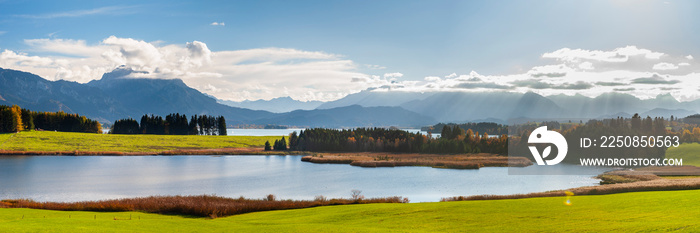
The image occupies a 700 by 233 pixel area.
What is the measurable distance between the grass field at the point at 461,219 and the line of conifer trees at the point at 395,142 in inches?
3896

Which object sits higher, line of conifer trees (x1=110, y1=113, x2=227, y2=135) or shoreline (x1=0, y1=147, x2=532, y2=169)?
line of conifer trees (x1=110, y1=113, x2=227, y2=135)

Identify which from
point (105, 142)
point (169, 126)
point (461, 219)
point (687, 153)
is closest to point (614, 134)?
point (687, 153)

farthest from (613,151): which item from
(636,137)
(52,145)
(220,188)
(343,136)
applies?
(52,145)

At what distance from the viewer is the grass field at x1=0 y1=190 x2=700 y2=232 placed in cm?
1919

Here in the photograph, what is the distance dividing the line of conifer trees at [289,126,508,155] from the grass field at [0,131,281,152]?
25246 millimetres

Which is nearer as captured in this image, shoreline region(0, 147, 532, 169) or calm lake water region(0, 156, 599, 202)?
calm lake water region(0, 156, 599, 202)

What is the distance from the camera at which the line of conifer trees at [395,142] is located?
415ft

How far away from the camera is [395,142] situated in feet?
448

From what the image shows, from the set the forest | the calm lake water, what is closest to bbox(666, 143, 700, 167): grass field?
the forest

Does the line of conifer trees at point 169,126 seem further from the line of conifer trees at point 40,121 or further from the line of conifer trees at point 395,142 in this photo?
the line of conifer trees at point 395,142

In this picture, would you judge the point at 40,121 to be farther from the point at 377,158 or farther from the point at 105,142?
the point at 377,158

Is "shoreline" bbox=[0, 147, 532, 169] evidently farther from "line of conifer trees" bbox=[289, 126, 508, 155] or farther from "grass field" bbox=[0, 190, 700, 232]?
"grass field" bbox=[0, 190, 700, 232]

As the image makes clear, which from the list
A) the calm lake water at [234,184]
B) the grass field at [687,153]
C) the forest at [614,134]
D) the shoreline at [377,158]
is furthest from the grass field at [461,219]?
the grass field at [687,153]

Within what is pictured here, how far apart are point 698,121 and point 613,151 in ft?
143
